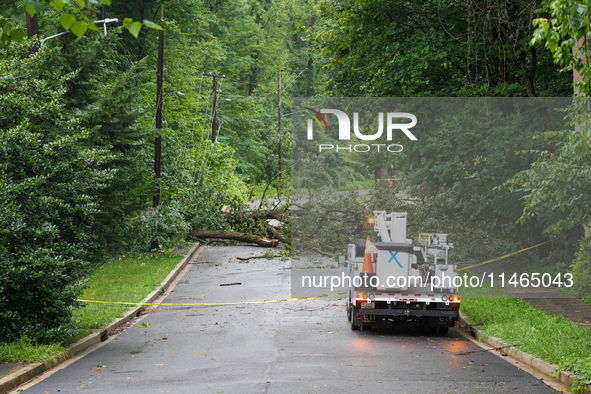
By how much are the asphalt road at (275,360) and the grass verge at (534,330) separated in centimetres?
47

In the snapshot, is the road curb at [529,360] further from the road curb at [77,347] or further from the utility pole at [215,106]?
the utility pole at [215,106]

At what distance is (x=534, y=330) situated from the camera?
1065 cm

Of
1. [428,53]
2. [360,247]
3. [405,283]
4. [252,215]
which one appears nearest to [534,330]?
[405,283]

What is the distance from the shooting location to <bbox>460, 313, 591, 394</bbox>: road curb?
309 inches

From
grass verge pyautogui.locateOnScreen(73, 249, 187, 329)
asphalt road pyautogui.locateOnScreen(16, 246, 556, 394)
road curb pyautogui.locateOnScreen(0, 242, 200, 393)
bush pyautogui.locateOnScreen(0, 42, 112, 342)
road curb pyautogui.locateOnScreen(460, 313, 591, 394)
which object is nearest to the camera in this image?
road curb pyautogui.locateOnScreen(460, 313, 591, 394)

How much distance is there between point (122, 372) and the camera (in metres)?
9.06

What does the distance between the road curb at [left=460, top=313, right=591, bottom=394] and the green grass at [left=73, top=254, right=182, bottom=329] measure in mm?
7630

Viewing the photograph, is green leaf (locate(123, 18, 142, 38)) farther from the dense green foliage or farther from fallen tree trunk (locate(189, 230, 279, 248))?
fallen tree trunk (locate(189, 230, 279, 248))

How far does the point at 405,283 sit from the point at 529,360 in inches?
122

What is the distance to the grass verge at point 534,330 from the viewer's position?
8.28 meters

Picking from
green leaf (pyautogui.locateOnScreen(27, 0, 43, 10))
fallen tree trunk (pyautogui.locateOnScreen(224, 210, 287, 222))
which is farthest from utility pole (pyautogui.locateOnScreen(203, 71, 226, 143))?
green leaf (pyautogui.locateOnScreen(27, 0, 43, 10))

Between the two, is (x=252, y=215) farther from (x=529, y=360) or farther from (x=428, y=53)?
(x=529, y=360)

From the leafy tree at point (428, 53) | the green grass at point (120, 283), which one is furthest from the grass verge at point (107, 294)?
the leafy tree at point (428, 53)

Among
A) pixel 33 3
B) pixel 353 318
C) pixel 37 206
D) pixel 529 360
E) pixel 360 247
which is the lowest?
pixel 529 360
